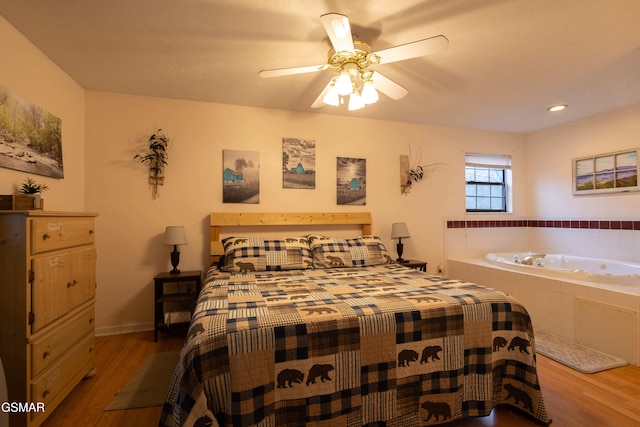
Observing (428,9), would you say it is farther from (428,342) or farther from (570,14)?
(428,342)

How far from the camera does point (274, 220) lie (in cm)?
328

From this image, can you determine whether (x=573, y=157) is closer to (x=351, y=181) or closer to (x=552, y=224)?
(x=552, y=224)

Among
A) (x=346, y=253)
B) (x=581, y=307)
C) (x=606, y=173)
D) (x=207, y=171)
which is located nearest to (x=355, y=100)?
(x=346, y=253)

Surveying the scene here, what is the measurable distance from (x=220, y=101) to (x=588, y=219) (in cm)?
448

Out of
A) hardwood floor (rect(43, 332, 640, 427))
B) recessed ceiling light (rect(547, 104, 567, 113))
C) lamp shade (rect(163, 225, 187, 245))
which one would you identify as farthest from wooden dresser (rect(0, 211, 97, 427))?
recessed ceiling light (rect(547, 104, 567, 113))

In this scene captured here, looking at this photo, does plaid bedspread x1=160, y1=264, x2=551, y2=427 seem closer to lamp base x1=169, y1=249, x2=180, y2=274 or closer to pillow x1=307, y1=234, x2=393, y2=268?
pillow x1=307, y1=234, x2=393, y2=268

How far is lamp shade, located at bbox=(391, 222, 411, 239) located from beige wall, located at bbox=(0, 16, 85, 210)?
3.18 m

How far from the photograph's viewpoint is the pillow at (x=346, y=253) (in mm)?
2855

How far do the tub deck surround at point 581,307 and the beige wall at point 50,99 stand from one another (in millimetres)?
4268

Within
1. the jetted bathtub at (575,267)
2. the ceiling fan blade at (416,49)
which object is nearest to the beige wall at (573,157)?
the jetted bathtub at (575,267)

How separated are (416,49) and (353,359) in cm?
165

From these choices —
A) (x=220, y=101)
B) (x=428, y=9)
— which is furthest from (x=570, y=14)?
(x=220, y=101)

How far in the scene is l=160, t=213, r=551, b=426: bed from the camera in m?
1.25

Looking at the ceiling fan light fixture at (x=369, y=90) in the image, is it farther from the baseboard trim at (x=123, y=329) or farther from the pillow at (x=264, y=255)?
the baseboard trim at (x=123, y=329)
